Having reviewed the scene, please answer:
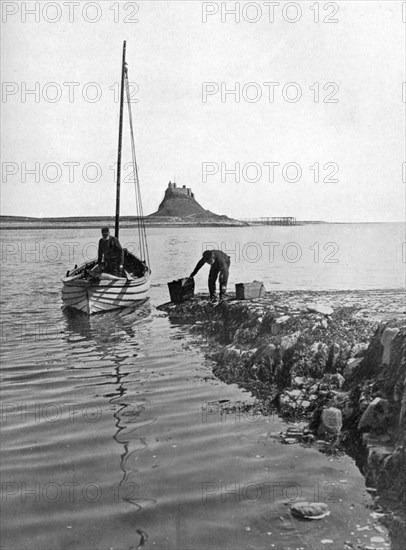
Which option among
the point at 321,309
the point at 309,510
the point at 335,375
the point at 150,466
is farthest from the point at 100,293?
the point at 309,510

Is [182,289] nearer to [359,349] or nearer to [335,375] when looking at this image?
[359,349]

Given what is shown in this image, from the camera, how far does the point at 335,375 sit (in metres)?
9.15

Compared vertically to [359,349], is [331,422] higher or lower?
lower

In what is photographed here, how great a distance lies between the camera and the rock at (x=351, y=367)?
358 inches

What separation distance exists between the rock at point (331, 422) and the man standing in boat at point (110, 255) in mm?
13184

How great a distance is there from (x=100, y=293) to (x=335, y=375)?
12020 millimetres

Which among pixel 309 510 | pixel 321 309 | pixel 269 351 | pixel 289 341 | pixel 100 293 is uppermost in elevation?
pixel 321 309

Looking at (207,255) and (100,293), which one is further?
(100,293)

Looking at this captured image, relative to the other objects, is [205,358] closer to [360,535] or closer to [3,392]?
[3,392]

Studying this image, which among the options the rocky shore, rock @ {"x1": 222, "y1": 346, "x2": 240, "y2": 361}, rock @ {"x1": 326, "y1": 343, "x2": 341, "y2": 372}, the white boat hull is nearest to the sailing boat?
the white boat hull

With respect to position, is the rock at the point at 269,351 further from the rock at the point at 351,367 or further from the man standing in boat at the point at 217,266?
the man standing in boat at the point at 217,266

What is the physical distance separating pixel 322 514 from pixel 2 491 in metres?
3.28

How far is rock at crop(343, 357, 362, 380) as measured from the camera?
29.8ft

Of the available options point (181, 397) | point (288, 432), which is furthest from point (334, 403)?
point (181, 397)
